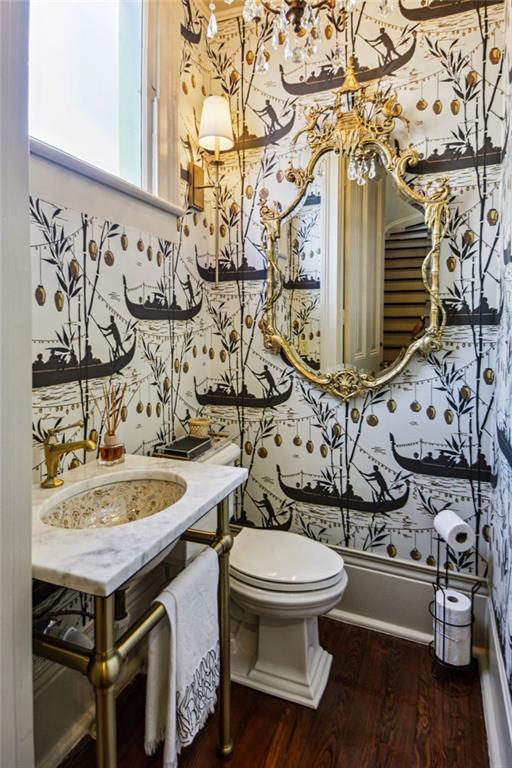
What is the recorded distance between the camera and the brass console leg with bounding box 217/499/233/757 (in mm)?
1272

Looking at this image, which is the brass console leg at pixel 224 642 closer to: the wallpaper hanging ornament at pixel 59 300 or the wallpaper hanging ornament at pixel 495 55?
the wallpaper hanging ornament at pixel 59 300

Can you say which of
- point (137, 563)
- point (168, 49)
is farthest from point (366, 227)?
point (137, 563)

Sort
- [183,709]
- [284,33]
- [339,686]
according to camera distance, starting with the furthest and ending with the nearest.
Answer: [339,686] < [284,33] < [183,709]

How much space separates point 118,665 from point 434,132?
203 centimetres

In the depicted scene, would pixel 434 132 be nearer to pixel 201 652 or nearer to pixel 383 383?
pixel 383 383

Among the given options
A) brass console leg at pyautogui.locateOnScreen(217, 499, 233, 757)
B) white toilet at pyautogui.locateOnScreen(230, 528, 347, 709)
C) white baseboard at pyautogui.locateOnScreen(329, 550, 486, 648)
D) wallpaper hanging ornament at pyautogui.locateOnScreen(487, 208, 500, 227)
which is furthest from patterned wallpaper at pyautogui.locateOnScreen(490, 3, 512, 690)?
brass console leg at pyautogui.locateOnScreen(217, 499, 233, 757)

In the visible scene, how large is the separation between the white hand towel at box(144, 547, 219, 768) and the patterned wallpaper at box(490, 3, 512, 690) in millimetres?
876

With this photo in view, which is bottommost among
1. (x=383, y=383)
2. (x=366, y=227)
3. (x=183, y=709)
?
(x=183, y=709)

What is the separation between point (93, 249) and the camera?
142 centimetres

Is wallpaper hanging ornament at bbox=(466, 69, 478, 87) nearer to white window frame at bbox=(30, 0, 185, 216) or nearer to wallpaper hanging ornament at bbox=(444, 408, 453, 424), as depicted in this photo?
white window frame at bbox=(30, 0, 185, 216)

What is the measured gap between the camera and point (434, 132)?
1.73m

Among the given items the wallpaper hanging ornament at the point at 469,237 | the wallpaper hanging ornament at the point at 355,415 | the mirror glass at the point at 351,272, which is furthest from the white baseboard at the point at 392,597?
the wallpaper hanging ornament at the point at 469,237

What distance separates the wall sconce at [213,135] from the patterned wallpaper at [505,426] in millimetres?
1069

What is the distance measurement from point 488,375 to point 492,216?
0.61 m
